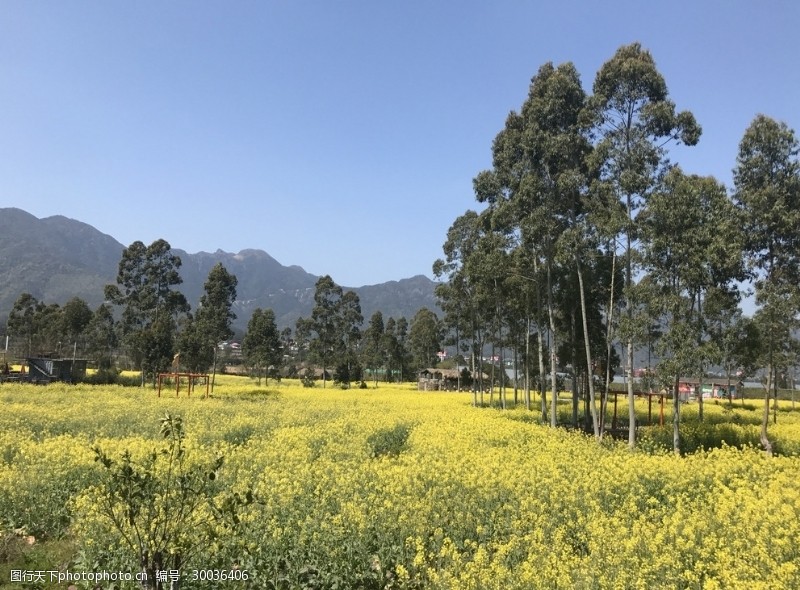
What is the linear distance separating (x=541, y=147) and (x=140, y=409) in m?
18.1

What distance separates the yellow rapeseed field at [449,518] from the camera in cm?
553

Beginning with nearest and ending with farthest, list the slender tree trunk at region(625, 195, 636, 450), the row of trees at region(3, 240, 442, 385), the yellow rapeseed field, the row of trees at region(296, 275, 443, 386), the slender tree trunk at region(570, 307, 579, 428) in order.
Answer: the yellow rapeseed field, the slender tree trunk at region(625, 195, 636, 450), the slender tree trunk at region(570, 307, 579, 428), the row of trees at region(3, 240, 442, 385), the row of trees at region(296, 275, 443, 386)

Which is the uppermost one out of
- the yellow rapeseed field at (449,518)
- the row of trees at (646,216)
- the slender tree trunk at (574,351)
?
the row of trees at (646,216)

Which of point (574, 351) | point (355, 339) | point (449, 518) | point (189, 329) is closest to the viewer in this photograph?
point (449, 518)

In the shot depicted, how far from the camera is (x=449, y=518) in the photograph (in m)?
7.21

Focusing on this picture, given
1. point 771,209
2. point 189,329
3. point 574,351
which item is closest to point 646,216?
point 771,209

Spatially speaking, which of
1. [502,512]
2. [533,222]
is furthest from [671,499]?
[533,222]

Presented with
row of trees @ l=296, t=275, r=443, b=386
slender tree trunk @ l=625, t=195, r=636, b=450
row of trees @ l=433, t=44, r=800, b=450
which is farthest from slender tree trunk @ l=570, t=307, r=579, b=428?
row of trees @ l=296, t=275, r=443, b=386

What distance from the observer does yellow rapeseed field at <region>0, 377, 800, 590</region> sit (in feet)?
18.1

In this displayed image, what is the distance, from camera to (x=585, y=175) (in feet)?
67.5

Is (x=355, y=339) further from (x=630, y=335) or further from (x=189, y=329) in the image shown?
(x=630, y=335)

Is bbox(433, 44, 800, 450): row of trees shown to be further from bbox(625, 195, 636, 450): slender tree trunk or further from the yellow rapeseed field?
the yellow rapeseed field

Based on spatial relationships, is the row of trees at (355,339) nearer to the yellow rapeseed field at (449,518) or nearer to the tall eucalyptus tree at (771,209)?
the tall eucalyptus tree at (771,209)

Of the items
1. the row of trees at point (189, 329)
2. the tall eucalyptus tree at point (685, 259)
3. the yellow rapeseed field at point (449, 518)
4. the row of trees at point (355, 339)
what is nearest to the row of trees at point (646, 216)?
the tall eucalyptus tree at point (685, 259)
